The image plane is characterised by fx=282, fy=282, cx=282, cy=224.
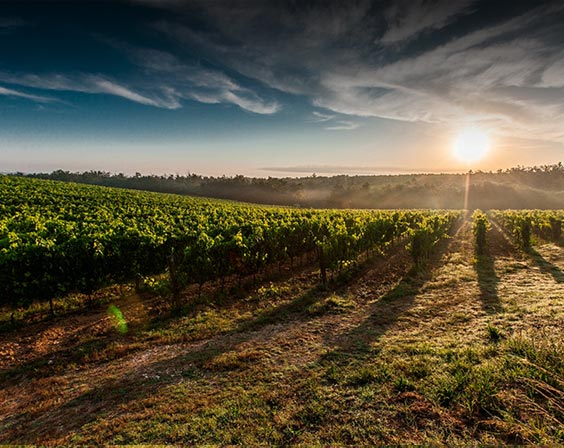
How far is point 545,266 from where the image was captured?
626 inches

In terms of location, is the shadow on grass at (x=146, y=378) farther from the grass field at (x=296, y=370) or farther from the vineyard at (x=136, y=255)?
the vineyard at (x=136, y=255)

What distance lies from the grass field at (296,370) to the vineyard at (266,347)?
0.04m

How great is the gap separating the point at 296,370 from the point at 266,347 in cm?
145

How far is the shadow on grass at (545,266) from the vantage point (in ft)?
44.9

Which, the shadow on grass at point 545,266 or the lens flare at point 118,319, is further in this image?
the shadow on grass at point 545,266

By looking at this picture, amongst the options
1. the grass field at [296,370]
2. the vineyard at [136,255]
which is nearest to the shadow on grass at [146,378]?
the grass field at [296,370]

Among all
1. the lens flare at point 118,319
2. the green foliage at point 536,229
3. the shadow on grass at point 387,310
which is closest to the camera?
the shadow on grass at point 387,310

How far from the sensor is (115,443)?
15.3 feet

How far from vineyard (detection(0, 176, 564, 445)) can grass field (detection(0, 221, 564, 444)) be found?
0.04m

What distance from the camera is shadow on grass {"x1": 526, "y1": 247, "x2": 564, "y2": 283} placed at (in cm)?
1369

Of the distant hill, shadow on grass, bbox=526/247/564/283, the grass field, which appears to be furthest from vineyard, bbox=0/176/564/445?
the distant hill

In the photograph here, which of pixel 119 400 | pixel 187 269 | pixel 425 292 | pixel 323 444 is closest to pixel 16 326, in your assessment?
pixel 187 269

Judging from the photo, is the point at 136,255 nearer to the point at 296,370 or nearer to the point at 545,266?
the point at 296,370

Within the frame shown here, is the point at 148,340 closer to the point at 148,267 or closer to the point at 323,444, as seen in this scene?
the point at 148,267
